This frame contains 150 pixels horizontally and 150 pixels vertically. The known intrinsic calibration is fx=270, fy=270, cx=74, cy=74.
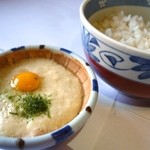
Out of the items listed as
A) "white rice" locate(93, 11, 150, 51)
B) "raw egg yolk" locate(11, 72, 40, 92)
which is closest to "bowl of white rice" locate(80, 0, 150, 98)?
"white rice" locate(93, 11, 150, 51)

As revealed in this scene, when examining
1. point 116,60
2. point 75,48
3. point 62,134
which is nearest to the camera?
point 62,134

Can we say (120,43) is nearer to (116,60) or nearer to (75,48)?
(116,60)

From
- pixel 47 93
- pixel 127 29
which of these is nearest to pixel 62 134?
pixel 47 93

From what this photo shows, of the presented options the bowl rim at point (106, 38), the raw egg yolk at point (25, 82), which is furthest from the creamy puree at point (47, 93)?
the bowl rim at point (106, 38)

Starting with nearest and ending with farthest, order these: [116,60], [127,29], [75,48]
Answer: [116,60] < [127,29] < [75,48]

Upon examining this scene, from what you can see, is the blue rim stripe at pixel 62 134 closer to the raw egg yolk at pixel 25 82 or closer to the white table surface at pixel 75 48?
the white table surface at pixel 75 48

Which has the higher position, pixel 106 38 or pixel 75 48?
pixel 106 38

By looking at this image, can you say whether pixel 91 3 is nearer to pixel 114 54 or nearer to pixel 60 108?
pixel 114 54
